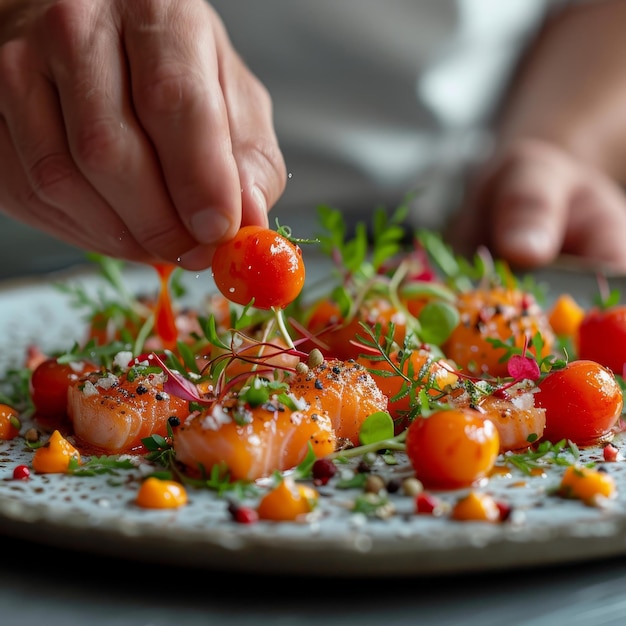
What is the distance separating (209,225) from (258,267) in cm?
10

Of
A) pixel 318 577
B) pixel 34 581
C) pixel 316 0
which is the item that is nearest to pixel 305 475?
pixel 318 577

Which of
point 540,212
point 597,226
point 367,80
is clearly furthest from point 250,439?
point 367,80

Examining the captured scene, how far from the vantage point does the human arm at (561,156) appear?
118 inches

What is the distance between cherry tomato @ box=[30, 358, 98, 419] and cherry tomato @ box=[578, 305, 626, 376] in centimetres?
104

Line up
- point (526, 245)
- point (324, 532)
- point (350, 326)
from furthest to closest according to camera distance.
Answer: point (526, 245), point (350, 326), point (324, 532)

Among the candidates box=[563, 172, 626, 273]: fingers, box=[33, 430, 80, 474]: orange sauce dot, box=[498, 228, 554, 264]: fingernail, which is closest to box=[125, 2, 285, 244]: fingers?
box=[33, 430, 80, 474]: orange sauce dot

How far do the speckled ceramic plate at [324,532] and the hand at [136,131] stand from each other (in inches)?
17.1

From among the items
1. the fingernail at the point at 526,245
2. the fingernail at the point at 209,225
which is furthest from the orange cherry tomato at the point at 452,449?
the fingernail at the point at 526,245

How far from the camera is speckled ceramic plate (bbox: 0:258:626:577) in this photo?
3.23 ft

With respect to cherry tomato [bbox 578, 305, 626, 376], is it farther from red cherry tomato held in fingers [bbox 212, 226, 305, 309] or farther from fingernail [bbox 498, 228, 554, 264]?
fingernail [bbox 498, 228, 554, 264]

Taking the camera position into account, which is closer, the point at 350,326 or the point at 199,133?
the point at 199,133

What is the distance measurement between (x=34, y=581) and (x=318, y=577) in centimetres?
35

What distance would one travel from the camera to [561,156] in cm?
352

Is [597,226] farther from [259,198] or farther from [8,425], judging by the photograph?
[8,425]
